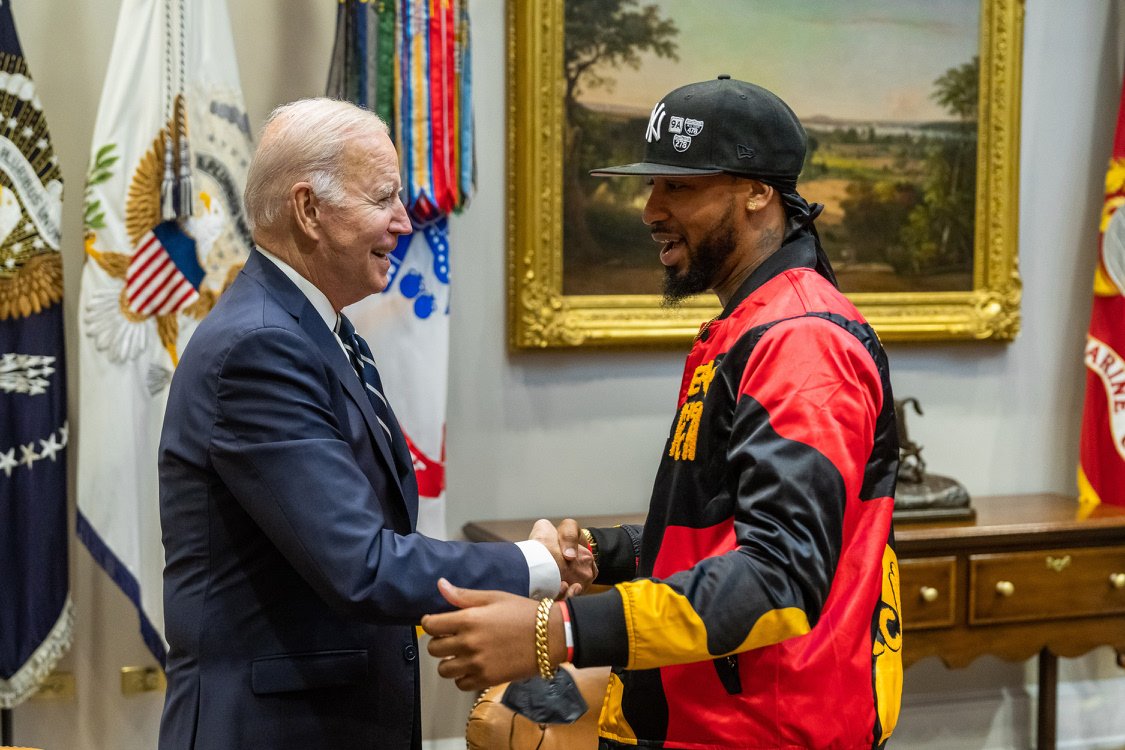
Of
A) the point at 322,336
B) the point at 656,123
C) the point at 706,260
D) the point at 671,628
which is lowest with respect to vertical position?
the point at 671,628

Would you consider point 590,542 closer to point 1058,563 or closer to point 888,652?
point 888,652

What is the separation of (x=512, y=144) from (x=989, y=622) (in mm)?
2173

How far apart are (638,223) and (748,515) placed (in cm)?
259

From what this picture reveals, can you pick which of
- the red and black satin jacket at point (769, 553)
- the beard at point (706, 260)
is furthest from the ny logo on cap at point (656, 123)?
the red and black satin jacket at point (769, 553)

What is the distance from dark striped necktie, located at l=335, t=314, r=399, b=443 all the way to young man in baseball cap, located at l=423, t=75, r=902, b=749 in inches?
15.5

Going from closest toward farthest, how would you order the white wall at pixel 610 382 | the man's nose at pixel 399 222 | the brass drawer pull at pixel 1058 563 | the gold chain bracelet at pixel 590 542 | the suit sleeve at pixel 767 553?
the suit sleeve at pixel 767 553 → the man's nose at pixel 399 222 → the gold chain bracelet at pixel 590 542 → the white wall at pixel 610 382 → the brass drawer pull at pixel 1058 563

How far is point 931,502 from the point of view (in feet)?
13.0

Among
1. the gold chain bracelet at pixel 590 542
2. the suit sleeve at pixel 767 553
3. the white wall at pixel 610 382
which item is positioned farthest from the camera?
the white wall at pixel 610 382

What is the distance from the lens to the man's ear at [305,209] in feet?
6.46

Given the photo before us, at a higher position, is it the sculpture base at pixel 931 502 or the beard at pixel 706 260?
the beard at pixel 706 260

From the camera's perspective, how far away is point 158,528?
11.5 feet

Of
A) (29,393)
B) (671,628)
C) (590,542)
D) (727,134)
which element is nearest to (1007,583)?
(590,542)

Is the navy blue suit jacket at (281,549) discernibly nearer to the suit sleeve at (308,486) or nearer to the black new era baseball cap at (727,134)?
the suit sleeve at (308,486)

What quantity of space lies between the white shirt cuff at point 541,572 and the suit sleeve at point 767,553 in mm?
302
